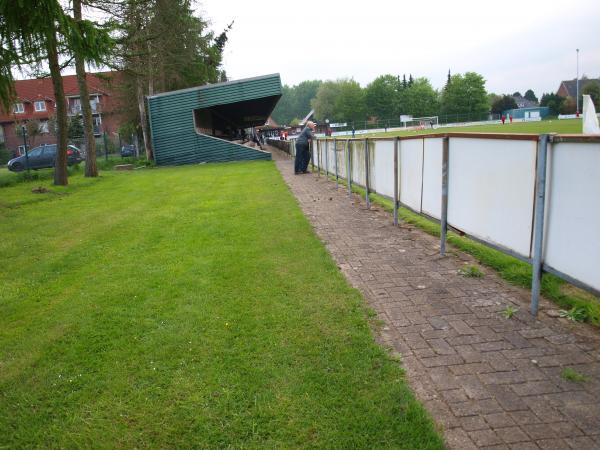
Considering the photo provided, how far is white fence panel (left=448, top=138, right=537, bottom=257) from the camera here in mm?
4172

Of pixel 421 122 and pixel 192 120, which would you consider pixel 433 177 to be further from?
pixel 421 122

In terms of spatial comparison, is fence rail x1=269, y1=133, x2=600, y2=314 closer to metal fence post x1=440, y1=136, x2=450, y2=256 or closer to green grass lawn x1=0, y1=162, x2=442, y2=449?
metal fence post x1=440, y1=136, x2=450, y2=256

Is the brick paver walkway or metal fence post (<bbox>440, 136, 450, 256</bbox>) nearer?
the brick paver walkway

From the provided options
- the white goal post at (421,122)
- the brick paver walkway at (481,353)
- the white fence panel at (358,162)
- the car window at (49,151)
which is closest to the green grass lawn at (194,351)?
the brick paver walkway at (481,353)

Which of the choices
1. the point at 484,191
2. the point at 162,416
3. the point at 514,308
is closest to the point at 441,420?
the point at 162,416

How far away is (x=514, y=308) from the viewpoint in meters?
4.25

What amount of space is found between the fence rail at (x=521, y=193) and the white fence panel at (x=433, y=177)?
0.04ft

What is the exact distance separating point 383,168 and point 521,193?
4.56 m

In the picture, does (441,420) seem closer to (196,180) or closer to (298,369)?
(298,369)

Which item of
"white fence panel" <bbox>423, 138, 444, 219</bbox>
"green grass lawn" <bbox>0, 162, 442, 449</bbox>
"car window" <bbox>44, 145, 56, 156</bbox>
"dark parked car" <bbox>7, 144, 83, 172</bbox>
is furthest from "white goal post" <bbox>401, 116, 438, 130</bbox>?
"green grass lawn" <bbox>0, 162, 442, 449</bbox>

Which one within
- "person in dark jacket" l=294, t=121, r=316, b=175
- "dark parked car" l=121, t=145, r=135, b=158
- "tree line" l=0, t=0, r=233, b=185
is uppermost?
"tree line" l=0, t=0, r=233, b=185

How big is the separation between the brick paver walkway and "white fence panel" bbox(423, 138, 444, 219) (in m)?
0.62

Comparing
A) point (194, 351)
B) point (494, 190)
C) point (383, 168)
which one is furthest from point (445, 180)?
point (194, 351)

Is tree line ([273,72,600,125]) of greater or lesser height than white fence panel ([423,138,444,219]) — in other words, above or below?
above
